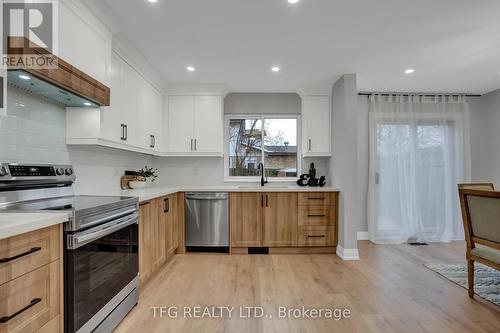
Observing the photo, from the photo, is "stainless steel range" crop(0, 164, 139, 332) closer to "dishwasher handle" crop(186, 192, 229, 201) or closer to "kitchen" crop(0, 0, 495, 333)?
"kitchen" crop(0, 0, 495, 333)

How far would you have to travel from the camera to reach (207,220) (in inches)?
145

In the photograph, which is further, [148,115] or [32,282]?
[148,115]

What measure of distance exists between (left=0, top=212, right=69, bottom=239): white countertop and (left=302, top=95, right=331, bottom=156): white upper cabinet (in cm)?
331

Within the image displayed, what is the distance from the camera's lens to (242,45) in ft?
9.17

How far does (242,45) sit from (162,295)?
262 centimetres

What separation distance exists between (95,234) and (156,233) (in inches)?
48.8

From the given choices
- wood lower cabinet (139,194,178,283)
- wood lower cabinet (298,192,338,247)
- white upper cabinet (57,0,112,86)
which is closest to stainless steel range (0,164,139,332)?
wood lower cabinet (139,194,178,283)

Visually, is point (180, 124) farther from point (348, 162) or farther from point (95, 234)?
point (95, 234)

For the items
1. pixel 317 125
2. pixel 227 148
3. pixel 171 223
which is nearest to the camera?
pixel 171 223

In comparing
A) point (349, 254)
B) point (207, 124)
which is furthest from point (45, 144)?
point (349, 254)

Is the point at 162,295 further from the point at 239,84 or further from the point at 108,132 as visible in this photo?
the point at 239,84

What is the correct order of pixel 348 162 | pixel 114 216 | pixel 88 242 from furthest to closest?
1. pixel 348 162
2. pixel 114 216
3. pixel 88 242

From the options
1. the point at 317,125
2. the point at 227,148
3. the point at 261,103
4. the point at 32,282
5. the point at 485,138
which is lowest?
the point at 32,282

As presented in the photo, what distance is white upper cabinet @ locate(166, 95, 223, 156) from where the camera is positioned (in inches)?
159
